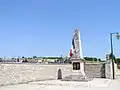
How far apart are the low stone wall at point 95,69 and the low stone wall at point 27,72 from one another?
6.29 metres

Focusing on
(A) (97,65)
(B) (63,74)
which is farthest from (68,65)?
(A) (97,65)

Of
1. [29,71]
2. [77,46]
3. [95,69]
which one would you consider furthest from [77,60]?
[95,69]

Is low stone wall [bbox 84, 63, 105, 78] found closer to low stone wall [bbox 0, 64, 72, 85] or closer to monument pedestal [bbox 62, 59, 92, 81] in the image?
low stone wall [bbox 0, 64, 72, 85]

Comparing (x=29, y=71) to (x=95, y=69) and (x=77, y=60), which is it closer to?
(x=77, y=60)

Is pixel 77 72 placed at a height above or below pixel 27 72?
below

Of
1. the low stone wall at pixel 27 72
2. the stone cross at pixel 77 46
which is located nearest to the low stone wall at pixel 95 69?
the low stone wall at pixel 27 72

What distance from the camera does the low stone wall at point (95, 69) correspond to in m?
39.1

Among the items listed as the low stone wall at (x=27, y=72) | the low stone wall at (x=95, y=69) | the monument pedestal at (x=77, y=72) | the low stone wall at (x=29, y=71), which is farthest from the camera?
the low stone wall at (x=95, y=69)

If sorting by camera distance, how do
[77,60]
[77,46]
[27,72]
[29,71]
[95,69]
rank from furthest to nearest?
[95,69] < [77,60] < [77,46] < [29,71] < [27,72]

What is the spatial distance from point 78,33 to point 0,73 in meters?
Answer: 11.4

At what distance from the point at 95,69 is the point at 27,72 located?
15.2 metres

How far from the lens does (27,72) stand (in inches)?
1064

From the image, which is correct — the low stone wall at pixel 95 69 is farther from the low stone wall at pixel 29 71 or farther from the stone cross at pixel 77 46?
the stone cross at pixel 77 46

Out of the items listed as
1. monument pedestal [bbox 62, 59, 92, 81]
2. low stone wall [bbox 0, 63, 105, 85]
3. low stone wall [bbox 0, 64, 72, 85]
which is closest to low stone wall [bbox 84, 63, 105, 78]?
low stone wall [bbox 0, 63, 105, 85]
